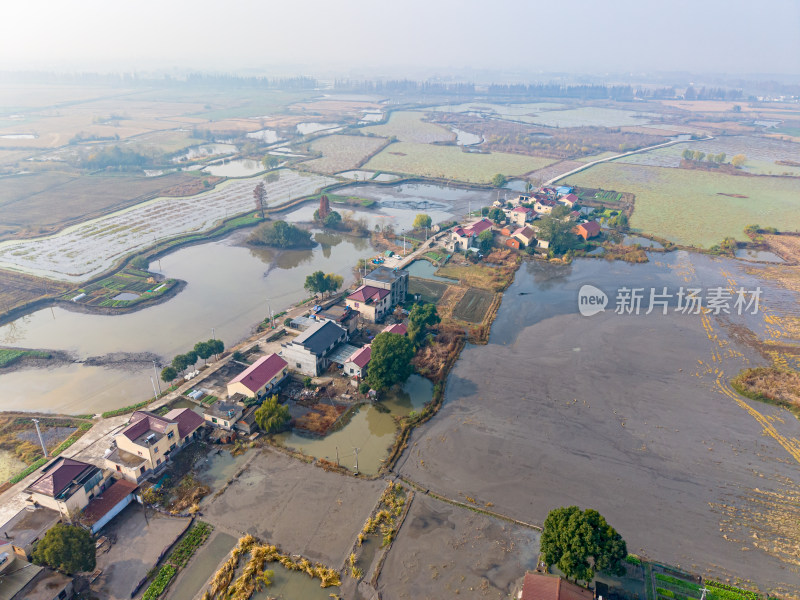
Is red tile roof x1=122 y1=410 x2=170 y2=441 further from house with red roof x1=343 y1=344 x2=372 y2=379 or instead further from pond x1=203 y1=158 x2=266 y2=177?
pond x1=203 y1=158 x2=266 y2=177

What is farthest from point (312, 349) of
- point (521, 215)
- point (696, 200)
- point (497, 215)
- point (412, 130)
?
point (412, 130)

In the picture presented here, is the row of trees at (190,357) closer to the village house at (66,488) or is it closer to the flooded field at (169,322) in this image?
the flooded field at (169,322)

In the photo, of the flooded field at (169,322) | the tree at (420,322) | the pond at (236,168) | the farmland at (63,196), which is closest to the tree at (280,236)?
the flooded field at (169,322)

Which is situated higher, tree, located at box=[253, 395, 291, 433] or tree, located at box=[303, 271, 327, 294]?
tree, located at box=[303, 271, 327, 294]

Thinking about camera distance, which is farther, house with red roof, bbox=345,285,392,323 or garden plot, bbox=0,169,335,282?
garden plot, bbox=0,169,335,282

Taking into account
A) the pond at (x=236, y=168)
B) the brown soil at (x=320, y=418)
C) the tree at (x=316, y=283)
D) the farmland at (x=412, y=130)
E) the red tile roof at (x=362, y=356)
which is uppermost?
the farmland at (x=412, y=130)

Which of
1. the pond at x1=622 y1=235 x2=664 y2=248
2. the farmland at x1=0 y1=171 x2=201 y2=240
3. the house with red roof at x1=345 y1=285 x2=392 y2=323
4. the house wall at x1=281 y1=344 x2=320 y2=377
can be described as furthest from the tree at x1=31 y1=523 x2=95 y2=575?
the pond at x1=622 y1=235 x2=664 y2=248
